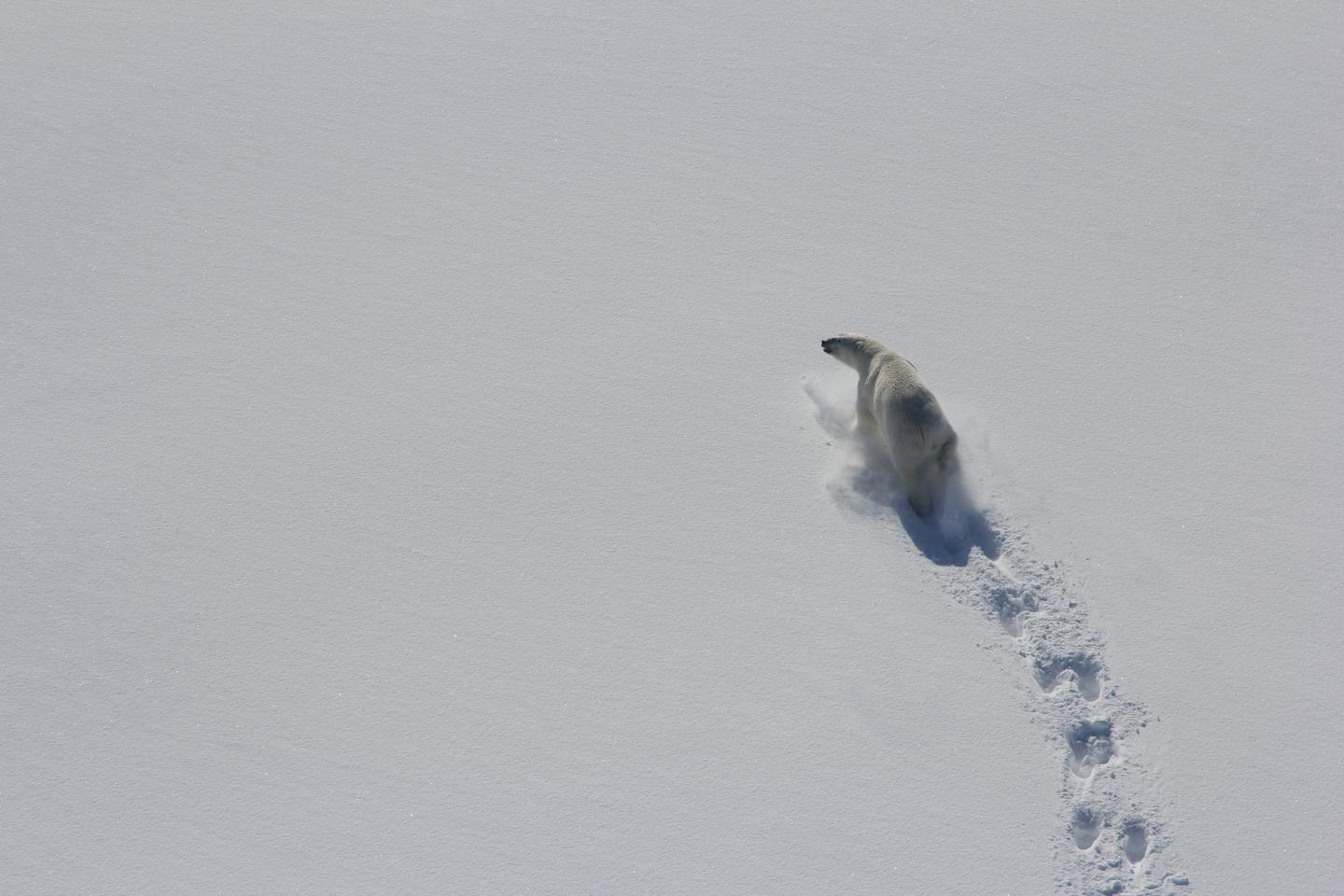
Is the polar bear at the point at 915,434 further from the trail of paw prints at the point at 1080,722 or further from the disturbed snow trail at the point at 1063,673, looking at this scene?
the trail of paw prints at the point at 1080,722

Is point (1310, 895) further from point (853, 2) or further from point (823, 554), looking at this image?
point (853, 2)

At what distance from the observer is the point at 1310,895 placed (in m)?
5.87

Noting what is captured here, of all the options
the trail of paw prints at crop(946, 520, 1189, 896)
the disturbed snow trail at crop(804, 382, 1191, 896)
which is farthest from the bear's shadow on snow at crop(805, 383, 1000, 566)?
the trail of paw prints at crop(946, 520, 1189, 896)

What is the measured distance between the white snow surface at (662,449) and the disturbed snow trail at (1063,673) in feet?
0.09

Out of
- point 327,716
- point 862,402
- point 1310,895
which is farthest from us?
point 862,402

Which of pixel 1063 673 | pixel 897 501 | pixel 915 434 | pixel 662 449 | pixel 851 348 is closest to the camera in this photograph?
pixel 1063 673

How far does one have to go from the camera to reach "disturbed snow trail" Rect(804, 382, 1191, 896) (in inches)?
241

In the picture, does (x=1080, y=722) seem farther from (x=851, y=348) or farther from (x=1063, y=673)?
(x=851, y=348)

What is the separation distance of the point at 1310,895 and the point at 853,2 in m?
10.5

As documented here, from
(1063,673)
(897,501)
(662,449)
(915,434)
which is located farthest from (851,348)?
(1063,673)

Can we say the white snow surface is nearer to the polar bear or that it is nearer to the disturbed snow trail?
the disturbed snow trail

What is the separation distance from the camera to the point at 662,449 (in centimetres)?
857

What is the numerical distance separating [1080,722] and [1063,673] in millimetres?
362

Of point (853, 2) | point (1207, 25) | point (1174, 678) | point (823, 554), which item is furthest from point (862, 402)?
point (1207, 25)
